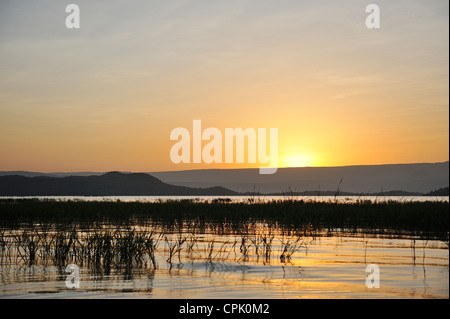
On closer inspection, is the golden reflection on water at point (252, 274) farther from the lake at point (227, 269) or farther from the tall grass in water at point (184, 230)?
the tall grass in water at point (184, 230)

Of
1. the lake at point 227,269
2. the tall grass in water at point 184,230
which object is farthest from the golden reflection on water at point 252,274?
the tall grass in water at point 184,230

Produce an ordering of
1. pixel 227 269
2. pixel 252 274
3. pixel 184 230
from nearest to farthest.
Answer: pixel 252 274 < pixel 227 269 < pixel 184 230

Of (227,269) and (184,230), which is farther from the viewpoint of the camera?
(184,230)

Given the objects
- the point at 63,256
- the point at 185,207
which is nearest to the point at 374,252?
the point at 63,256

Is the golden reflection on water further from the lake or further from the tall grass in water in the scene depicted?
the tall grass in water

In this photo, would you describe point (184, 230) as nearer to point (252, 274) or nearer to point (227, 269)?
point (227, 269)

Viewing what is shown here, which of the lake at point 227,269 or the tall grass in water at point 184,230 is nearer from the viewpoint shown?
the lake at point 227,269

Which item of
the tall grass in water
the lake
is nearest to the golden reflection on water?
the lake

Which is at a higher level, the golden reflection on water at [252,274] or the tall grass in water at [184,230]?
the tall grass in water at [184,230]

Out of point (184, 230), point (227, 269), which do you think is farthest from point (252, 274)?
point (184, 230)

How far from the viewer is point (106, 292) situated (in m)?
12.2

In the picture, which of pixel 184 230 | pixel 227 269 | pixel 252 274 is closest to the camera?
pixel 252 274
